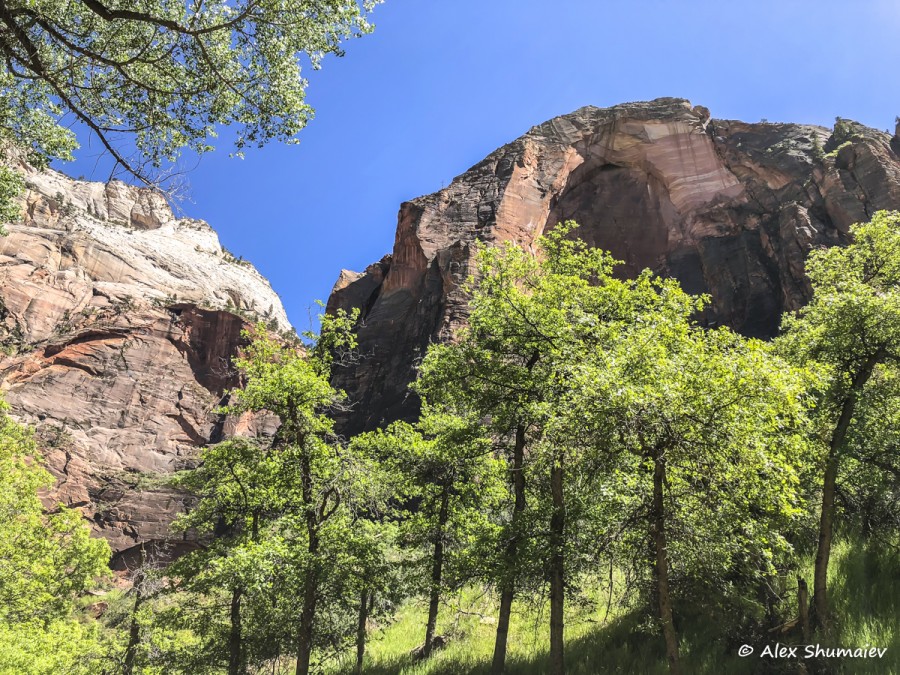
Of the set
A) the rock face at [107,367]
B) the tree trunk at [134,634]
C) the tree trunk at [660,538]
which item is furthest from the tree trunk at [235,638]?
the rock face at [107,367]

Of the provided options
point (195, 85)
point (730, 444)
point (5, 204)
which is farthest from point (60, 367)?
point (730, 444)

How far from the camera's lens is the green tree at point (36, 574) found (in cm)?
1389

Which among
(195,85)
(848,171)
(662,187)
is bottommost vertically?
(195,85)

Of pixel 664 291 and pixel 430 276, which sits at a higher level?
pixel 430 276

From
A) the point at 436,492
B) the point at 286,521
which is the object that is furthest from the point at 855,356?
the point at 286,521

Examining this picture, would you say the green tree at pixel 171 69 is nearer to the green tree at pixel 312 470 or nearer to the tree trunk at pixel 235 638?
the green tree at pixel 312 470

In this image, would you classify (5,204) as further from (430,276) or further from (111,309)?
(111,309)

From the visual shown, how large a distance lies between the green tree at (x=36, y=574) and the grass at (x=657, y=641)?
767 cm

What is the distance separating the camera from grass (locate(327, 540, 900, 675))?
9211 millimetres

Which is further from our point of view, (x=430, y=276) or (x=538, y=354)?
(x=430, y=276)

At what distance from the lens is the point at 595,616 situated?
51.5 ft

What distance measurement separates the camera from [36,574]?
1814cm

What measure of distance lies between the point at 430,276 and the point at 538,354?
44282 mm

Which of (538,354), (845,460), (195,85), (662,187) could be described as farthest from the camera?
(662,187)
